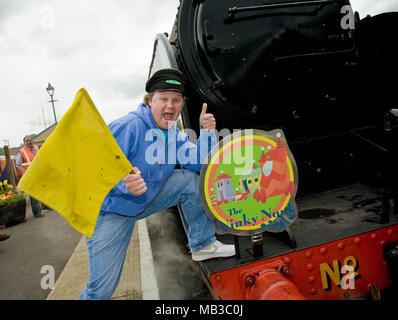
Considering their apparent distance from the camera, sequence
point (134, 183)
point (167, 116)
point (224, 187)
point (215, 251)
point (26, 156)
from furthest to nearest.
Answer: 1. point (26, 156)
2. point (167, 116)
3. point (215, 251)
4. point (134, 183)
5. point (224, 187)

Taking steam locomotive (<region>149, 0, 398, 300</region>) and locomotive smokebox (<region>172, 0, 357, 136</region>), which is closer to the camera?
steam locomotive (<region>149, 0, 398, 300</region>)

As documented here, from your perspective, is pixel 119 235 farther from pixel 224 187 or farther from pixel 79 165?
pixel 224 187

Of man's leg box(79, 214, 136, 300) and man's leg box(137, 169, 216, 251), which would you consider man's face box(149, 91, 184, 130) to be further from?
man's leg box(79, 214, 136, 300)

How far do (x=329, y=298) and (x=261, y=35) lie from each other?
1.81m

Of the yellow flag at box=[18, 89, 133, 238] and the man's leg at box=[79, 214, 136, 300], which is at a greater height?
the yellow flag at box=[18, 89, 133, 238]

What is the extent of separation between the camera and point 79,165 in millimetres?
1260

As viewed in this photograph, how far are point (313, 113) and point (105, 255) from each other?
1910mm

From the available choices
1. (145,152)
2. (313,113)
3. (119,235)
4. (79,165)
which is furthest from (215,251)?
(313,113)

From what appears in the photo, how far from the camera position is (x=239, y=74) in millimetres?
2045

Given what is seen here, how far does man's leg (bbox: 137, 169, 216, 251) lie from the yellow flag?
2.10 feet

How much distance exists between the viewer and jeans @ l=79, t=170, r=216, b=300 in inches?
63.9

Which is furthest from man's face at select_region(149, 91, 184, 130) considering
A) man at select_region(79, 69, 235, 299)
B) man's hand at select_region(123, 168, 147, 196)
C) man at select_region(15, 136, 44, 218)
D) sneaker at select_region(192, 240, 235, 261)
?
man at select_region(15, 136, 44, 218)
